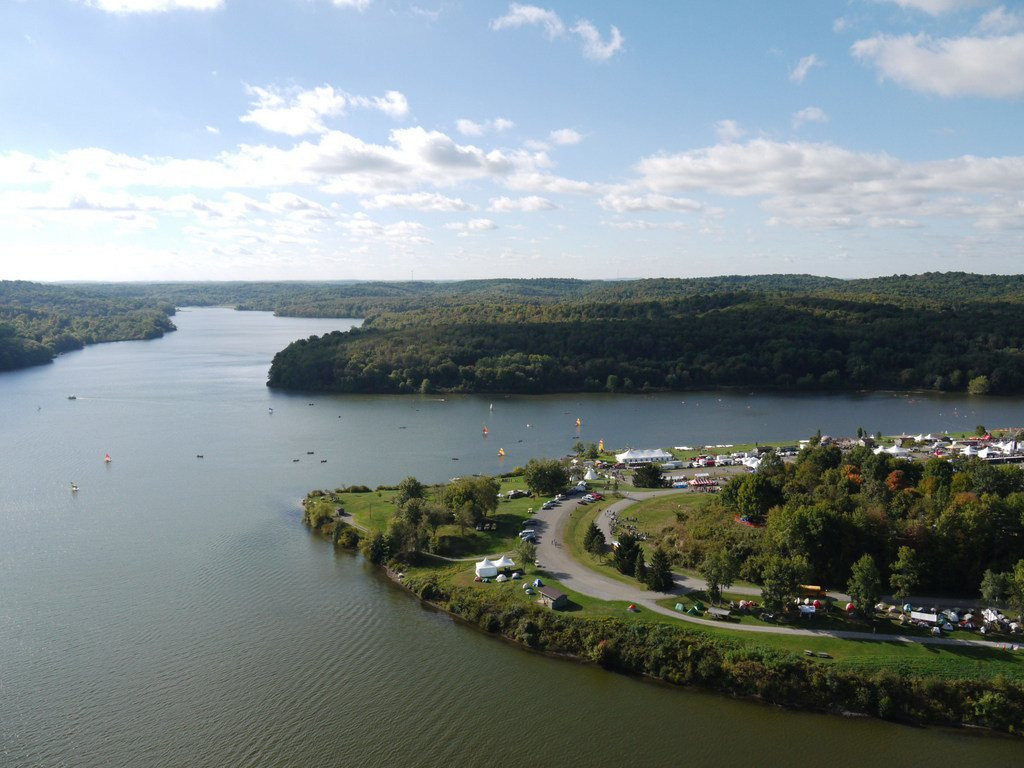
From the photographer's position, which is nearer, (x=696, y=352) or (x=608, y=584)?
(x=608, y=584)

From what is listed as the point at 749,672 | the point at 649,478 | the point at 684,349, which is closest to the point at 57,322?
the point at 684,349

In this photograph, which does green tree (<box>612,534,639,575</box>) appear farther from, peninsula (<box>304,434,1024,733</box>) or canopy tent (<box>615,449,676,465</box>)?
canopy tent (<box>615,449,676,465</box>)

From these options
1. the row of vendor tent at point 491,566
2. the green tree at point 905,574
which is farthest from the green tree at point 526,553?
the green tree at point 905,574

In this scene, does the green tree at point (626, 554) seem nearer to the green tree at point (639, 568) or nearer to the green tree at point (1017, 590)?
the green tree at point (639, 568)

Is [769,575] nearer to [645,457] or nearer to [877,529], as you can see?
[877,529]

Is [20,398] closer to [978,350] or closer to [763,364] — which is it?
[763,364]

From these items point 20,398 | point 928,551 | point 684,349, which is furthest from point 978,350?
point 20,398
